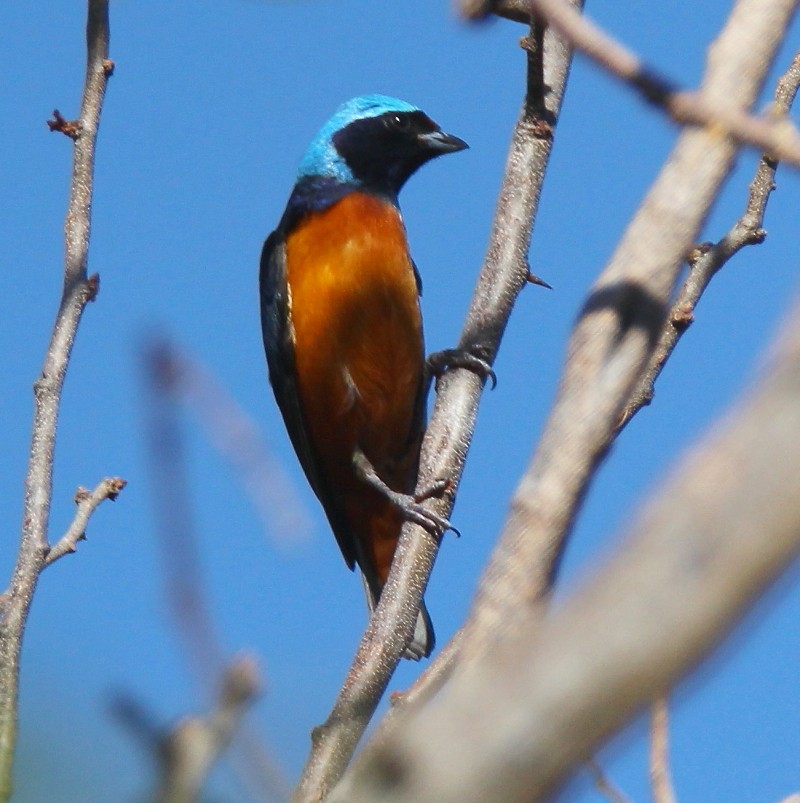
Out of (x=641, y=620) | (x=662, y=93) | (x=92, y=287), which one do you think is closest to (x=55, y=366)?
(x=92, y=287)

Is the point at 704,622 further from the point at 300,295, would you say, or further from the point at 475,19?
the point at 300,295

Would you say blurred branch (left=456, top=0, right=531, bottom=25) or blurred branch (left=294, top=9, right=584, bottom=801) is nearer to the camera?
blurred branch (left=456, top=0, right=531, bottom=25)

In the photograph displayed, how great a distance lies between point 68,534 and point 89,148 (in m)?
1.22

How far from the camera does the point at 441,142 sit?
28.5 feet

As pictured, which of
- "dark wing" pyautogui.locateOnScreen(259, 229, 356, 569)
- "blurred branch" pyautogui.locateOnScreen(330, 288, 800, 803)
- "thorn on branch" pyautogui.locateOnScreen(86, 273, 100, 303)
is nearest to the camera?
"blurred branch" pyautogui.locateOnScreen(330, 288, 800, 803)

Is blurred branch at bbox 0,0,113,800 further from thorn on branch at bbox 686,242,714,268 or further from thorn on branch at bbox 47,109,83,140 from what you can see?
thorn on branch at bbox 686,242,714,268

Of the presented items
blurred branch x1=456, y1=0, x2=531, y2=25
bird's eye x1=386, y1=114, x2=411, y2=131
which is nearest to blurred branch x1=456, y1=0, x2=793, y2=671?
blurred branch x1=456, y1=0, x2=531, y2=25

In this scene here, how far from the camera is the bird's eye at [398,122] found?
29.0ft

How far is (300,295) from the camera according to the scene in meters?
7.91

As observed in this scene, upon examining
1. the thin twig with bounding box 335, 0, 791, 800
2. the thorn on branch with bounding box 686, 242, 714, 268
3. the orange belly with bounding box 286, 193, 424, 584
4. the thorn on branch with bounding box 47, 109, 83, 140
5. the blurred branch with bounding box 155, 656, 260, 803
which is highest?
the orange belly with bounding box 286, 193, 424, 584

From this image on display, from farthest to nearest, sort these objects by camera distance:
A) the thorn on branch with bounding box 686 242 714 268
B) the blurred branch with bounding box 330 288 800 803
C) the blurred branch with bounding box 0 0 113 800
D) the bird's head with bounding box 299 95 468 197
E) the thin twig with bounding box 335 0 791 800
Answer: the bird's head with bounding box 299 95 468 197, the thorn on branch with bounding box 686 242 714 268, the blurred branch with bounding box 0 0 113 800, the thin twig with bounding box 335 0 791 800, the blurred branch with bounding box 330 288 800 803

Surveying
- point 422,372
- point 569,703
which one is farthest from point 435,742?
point 422,372

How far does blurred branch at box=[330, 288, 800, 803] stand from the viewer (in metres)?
1.07

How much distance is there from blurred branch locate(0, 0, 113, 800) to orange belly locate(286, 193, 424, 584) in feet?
12.0
